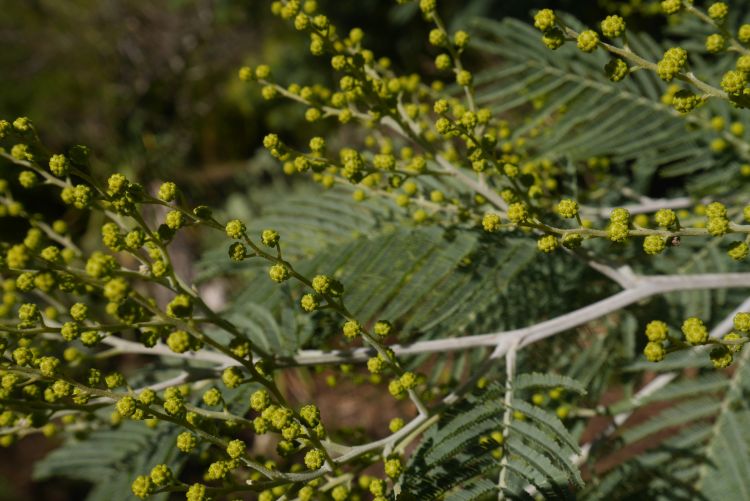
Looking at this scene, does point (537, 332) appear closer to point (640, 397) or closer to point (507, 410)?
point (507, 410)

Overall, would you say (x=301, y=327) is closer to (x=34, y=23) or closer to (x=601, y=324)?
(x=601, y=324)

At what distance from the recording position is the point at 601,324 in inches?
95.1

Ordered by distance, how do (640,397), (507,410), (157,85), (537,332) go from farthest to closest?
(157,85)
(640,397)
(537,332)
(507,410)

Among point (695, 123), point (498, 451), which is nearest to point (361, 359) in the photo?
point (498, 451)

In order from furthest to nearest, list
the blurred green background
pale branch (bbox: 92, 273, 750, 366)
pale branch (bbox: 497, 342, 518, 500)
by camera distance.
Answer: the blurred green background
pale branch (bbox: 92, 273, 750, 366)
pale branch (bbox: 497, 342, 518, 500)

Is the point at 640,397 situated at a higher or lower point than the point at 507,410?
higher

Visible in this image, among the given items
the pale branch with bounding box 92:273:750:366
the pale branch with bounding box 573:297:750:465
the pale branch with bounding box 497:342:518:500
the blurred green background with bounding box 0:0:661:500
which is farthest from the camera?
the blurred green background with bounding box 0:0:661:500

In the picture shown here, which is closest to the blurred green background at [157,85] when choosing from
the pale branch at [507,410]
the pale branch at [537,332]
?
the pale branch at [537,332]

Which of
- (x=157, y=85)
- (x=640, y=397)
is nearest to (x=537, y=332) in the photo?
(x=640, y=397)

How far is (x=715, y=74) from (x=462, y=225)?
4.13ft

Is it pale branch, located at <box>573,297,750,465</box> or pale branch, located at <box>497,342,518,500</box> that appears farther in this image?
pale branch, located at <box>573,297,750,465</box>

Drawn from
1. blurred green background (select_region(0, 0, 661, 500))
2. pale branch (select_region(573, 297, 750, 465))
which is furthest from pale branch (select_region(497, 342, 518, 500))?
blurred green background (select_region(0, 0, 661, 500))

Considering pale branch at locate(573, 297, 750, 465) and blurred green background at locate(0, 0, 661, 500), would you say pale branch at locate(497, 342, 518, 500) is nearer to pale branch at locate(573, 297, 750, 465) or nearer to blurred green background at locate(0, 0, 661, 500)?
pale branch at locate(573, 297, 750, 465)

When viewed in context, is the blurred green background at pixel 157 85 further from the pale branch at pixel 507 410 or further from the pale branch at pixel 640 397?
the pale branch at pixel 507 410
